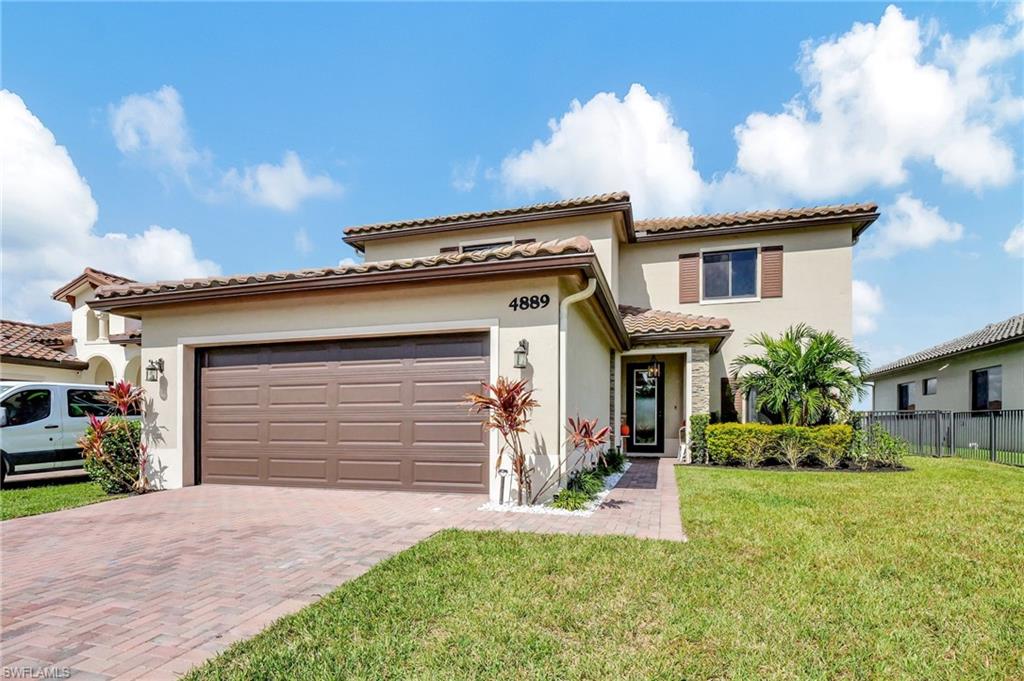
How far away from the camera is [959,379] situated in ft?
56.7

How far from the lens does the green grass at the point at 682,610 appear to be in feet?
9.23

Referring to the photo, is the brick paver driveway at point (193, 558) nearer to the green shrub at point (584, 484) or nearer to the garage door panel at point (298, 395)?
the green shrub at point (584, 484)

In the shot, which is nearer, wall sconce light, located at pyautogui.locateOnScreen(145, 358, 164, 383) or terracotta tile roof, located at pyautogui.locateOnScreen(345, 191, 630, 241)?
wall sconce light, located at pyautogui.locateOnScreen(145, 358, 164, 383)

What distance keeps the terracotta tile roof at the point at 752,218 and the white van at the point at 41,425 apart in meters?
15.0

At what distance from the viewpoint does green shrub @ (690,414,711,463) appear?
12.3m

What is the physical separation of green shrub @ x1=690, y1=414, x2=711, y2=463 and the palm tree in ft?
5.17

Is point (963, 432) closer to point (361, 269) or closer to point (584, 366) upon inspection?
point (584, 366)

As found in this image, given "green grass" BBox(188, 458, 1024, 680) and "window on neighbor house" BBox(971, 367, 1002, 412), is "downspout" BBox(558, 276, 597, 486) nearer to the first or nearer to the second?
"green grass" BBox(188, 458, 1024, 680)

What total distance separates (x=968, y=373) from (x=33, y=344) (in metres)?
32.4

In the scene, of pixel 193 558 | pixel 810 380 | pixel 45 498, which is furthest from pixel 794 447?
pixel 45 498

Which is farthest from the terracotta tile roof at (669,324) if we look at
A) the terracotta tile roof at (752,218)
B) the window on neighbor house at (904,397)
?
the window on neighbor house at (904,397)

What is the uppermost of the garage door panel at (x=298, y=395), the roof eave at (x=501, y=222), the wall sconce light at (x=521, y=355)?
the roof eave at (x=501, y=222)

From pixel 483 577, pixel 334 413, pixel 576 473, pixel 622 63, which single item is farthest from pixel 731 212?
pixel 483 577

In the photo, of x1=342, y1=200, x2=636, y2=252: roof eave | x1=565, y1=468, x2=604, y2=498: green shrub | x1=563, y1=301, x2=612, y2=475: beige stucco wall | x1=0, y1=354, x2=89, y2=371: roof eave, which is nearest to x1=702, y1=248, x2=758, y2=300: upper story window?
x1=342, y1=200, x2=636, y2=252: roof eave
